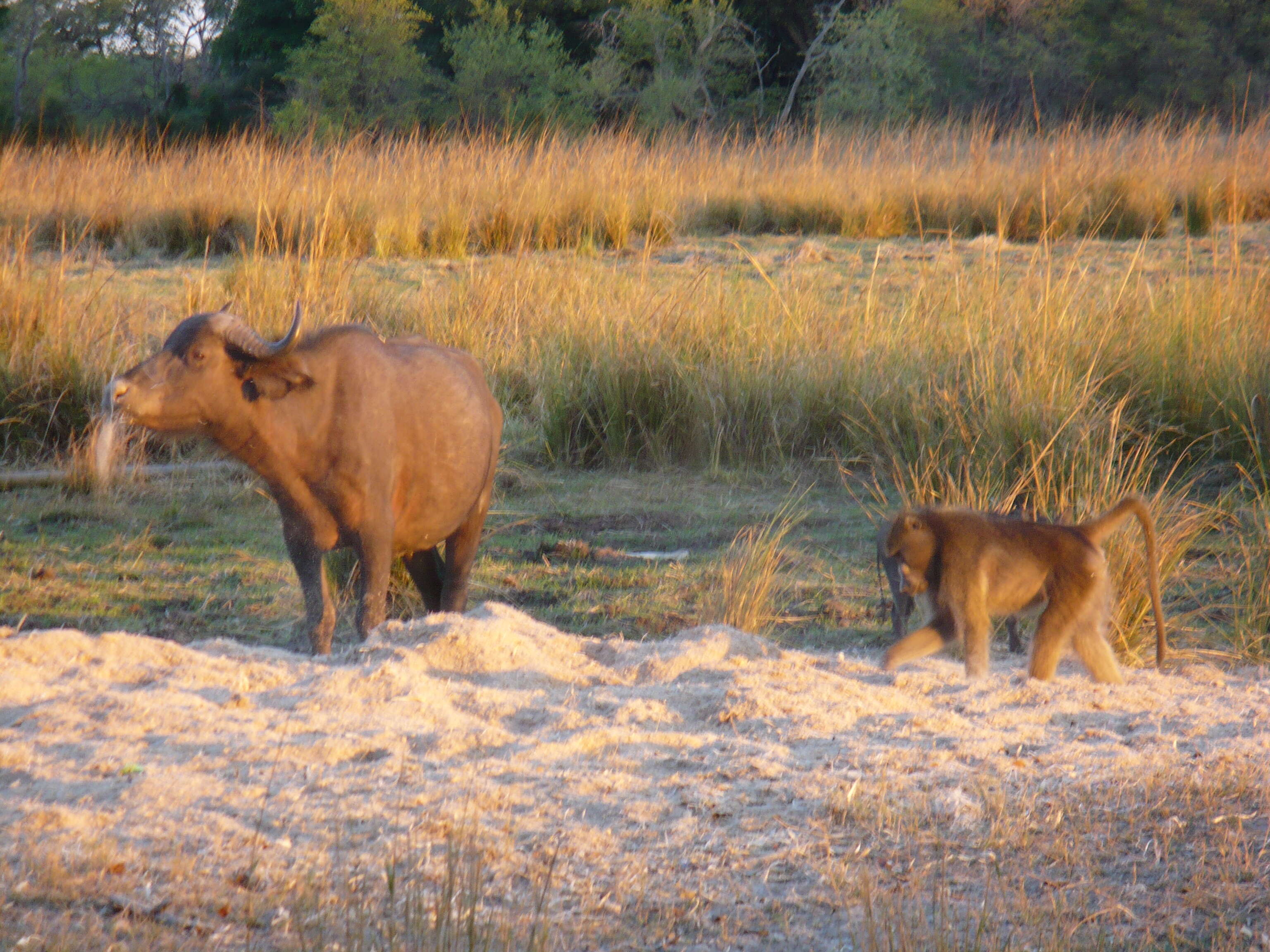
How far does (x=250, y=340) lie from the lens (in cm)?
462

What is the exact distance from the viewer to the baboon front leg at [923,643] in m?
4.79

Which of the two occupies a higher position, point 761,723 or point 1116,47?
point 1116,47

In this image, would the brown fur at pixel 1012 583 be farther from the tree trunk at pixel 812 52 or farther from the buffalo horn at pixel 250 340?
the tree trunk at pixel 812 52

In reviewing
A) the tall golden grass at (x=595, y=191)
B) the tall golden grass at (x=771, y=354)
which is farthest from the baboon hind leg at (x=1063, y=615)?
the tall golden grass at (x=595, y=191)

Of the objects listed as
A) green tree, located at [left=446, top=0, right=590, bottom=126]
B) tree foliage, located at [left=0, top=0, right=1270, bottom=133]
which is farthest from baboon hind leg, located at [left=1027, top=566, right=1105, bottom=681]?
green tree, located at [left=446, top=0, right=590, bottom=126]

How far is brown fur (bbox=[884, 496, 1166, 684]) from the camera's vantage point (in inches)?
189

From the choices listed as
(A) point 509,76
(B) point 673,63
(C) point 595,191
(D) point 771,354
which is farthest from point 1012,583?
(B) point 673,63

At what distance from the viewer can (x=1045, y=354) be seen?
281 inches

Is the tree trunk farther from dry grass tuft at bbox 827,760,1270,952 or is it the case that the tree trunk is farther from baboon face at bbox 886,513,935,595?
dry grass tuft at bbox 827,760,1270,952

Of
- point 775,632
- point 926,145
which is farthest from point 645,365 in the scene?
point 926,145

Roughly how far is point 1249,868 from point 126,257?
1293 centimetres

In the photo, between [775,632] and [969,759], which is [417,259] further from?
[969,759]

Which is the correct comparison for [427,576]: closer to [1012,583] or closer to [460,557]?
[460,557]

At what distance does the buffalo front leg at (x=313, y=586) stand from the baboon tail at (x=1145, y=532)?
277 cm
